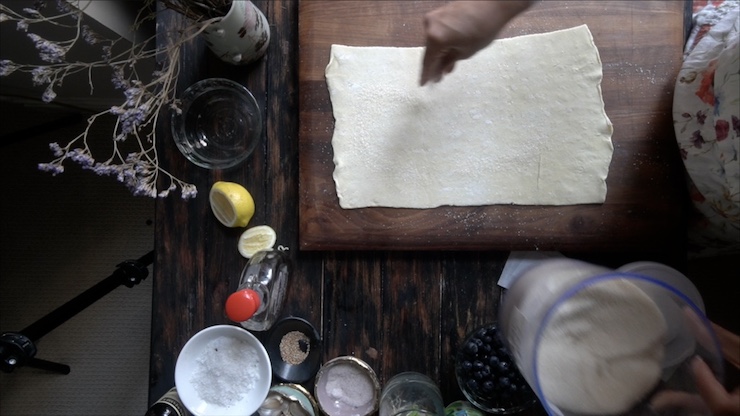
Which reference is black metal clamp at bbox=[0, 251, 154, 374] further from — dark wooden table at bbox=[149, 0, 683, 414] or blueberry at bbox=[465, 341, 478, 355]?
blueberry at bbox=[465, 341, 478, 355]

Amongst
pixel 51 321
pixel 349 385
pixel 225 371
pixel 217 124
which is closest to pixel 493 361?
pixel 349 385

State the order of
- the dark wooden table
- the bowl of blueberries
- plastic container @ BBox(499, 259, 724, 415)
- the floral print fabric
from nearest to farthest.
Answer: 1. plastic container @ BBox(499, 259, 724, 415)
2. the floral print fabric
3. the bowl of blueberries
4. the dark wooden table

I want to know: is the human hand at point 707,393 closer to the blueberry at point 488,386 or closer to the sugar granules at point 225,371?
the blueberry at point 488,386

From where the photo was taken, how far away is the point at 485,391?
0.91 metres

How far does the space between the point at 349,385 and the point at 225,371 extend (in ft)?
0.77

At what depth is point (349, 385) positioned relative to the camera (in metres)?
0.97

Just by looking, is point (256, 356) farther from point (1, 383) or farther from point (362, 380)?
point (1, 383)

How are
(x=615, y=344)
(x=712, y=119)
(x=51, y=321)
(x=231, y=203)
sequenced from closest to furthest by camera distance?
(x=615, y=344) → (x=712, y=119) → (x=231, y=203) → (x=51, y=321)

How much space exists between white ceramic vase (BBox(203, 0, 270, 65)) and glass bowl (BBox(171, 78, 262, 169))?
6 centimetres

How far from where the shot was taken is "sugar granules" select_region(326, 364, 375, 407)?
3.17 feet

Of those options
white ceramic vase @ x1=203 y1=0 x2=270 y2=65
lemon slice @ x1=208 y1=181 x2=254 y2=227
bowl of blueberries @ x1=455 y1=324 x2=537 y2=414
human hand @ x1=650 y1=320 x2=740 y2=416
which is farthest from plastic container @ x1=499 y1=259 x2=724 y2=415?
white ceramic vase @ x1=203 y1=0 x2=270 y2=65

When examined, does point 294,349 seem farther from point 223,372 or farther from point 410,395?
point 410,395

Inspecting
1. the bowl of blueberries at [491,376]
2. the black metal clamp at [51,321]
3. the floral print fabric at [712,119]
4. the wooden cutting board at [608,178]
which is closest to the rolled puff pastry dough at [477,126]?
the wooden cutting board at [608,178]

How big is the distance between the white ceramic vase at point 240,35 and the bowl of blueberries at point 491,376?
686 mm
